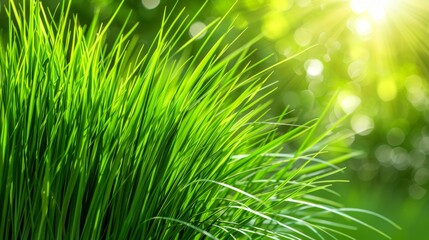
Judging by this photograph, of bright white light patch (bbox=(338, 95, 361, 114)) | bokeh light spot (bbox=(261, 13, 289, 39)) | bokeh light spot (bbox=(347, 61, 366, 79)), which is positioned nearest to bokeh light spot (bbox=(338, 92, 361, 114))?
bright white light patch (bbox=(338, 95, 361, 114))

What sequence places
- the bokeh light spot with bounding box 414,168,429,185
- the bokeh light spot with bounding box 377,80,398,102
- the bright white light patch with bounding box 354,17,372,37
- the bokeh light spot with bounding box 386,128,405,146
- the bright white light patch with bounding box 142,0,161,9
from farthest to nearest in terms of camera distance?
the bokeh light spot with bounding box 386,128,405,146 → the bokeh light spot with bounding box 414,168,429,185 → the bokeh light spot with bounding box 377,80,398,102 → the bright white light patch with bounding box 354,17,372,37 → the bright white light patch with bounding box 142,0,161,9

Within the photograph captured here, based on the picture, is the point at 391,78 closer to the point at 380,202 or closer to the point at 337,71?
the point at 337,71

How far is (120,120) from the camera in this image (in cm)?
164

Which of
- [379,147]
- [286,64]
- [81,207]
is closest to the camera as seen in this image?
[81,207]

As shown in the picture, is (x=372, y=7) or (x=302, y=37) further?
(x=302, y=37)

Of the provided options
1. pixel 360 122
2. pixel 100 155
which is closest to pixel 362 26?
pixel 360 122

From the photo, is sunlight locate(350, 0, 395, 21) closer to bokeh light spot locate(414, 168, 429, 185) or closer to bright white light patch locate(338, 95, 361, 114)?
bright white light patch locate(338, 95, 361, 114)

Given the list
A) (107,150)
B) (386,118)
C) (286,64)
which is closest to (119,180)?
(107,150)

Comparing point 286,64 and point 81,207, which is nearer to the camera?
point 81,207

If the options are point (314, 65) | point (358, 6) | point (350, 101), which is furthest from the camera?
point (350, 101)

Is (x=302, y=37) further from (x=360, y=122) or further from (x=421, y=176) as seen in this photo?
(x=421, y=176)

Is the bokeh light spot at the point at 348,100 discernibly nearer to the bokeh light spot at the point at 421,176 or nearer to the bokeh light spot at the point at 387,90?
the bokeh light spot at the point at 387,90

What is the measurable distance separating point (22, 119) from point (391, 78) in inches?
222

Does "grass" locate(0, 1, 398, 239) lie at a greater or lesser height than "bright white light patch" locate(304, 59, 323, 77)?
lesser
